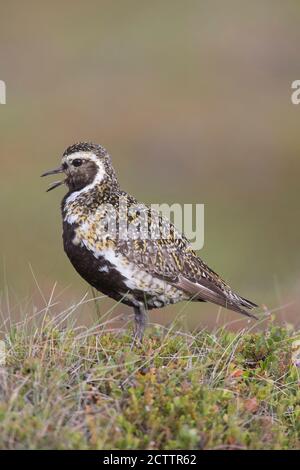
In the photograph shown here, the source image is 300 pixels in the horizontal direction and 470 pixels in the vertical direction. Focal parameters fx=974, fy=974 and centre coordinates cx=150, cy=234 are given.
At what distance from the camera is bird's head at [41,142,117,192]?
730 centimetres

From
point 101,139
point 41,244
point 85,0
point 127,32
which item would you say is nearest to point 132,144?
point 101,139

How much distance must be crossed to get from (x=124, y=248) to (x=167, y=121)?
18.5 m

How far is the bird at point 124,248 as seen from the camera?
682 cm

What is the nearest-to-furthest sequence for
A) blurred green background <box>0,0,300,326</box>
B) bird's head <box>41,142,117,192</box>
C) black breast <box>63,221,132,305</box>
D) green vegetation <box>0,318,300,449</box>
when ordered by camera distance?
green vegetation <box>0,318,300,449</box> < black breast <box>63,221,132,305</box> < bird's head <box>41,142,117,192</box> < blurred green background <box>0,0,300,326</box>

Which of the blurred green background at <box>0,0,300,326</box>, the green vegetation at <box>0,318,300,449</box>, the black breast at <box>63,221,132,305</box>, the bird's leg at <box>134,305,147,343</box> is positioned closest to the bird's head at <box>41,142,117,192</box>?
the black breast at <box>63,221,132,305</box>

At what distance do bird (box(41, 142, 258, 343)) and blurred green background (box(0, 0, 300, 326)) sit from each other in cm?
374

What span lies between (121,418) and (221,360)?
3.87 ft

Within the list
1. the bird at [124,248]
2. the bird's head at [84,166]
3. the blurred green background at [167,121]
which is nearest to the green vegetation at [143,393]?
the bird at [124,248]

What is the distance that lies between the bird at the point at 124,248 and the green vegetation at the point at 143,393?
1.72ft

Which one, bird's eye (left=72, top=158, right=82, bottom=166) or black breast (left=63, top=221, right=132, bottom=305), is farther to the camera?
bird's eye (left=72, top=158, right=82, bottom=166)

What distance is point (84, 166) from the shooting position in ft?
24.1

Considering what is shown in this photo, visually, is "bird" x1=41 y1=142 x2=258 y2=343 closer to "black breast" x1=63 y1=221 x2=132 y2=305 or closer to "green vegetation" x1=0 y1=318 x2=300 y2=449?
"black breast" x1=63 y1=221 x2=132 y2=305

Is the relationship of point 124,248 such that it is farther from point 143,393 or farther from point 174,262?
point 143,393

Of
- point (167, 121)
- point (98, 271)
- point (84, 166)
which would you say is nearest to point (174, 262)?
point (98, 271)
